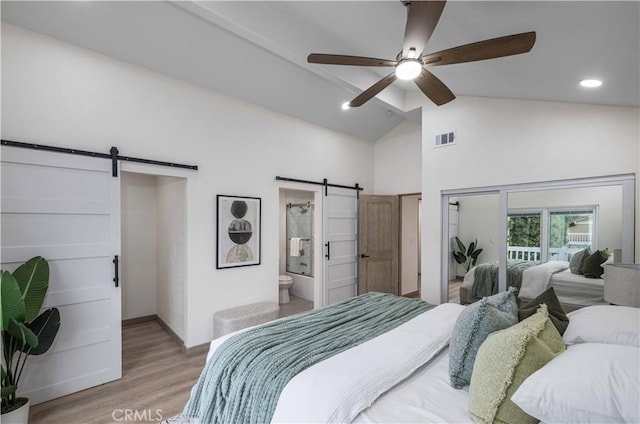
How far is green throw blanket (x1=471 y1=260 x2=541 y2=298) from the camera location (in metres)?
3.47

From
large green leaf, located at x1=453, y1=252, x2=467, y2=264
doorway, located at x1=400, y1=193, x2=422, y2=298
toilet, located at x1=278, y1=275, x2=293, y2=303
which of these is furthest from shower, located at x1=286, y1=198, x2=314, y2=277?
large green leaf, located at x1=453, y1=252, x2=467, y2=264

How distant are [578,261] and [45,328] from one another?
4741 millimetres

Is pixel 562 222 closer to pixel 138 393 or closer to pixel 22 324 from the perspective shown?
pixel 138 393

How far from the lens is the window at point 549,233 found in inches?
120

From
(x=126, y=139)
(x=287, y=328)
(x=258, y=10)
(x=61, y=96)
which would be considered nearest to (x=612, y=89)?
(x=258, y=10)

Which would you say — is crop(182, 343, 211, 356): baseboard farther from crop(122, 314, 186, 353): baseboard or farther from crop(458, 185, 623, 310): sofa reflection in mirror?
crop(458, 185, 623, 310): sofa reflection in mirror

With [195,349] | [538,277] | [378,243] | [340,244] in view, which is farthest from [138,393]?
[538,277]

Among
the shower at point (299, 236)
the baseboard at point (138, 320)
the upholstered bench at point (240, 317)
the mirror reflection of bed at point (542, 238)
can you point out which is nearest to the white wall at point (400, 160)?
the mirror reflection of bed at point (542, 238)

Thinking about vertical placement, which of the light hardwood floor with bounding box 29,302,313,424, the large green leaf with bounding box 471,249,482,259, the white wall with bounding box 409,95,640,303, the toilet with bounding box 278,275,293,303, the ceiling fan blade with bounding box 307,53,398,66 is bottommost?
the light hardwood floor with bounding box 29,302,313,424

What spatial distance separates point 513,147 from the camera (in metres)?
3.47

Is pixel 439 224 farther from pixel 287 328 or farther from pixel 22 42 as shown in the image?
pixel 22 42

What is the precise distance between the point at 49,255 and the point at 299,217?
13.3ft

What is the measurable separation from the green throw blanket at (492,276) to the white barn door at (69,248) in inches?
156

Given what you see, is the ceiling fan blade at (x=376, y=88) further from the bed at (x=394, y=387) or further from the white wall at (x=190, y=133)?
the bed at (x=394, y=387)
